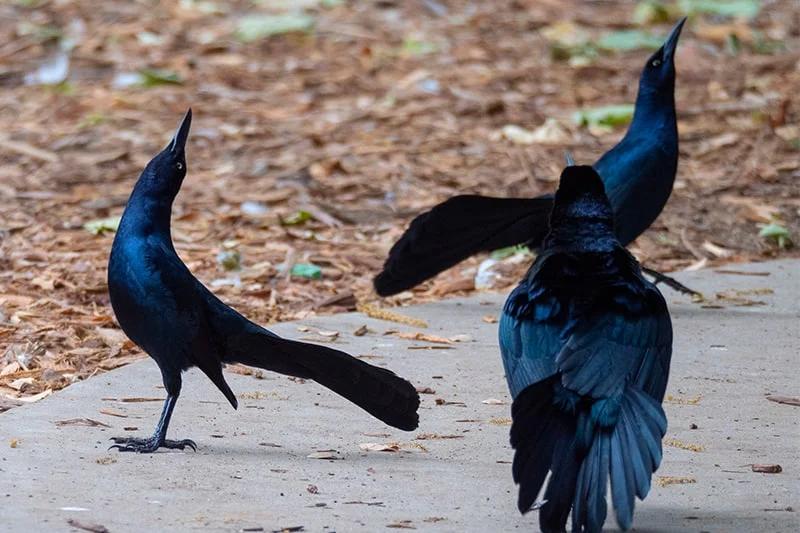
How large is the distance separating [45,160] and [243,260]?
99.1 inches

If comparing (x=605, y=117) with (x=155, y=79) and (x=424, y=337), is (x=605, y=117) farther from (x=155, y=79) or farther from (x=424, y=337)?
(x=424, y=337)

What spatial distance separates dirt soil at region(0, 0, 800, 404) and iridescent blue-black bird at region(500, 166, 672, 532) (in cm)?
193

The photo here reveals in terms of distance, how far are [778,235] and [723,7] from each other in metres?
6.05

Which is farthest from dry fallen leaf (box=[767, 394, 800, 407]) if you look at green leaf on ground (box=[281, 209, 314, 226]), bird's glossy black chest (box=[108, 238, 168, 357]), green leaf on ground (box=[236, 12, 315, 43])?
green leaf on ground (box=[236, 12, 315, 43])

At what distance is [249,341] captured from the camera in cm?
449

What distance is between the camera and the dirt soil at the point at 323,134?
6.88 m

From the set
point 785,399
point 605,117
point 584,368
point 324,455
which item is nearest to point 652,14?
point 605,117

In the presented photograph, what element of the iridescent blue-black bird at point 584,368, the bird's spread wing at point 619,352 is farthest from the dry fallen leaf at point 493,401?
the bird's spread wing at point 619,352

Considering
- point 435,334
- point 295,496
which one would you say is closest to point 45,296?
point 435,334

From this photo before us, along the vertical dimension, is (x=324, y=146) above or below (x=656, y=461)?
below

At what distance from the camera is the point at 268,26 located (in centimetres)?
1217

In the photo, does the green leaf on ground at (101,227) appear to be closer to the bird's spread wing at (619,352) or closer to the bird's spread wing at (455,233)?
the bird's spread wing at (455,233)

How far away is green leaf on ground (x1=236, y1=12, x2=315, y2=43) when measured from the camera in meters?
12.0

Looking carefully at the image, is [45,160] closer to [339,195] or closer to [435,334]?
[339,195]
